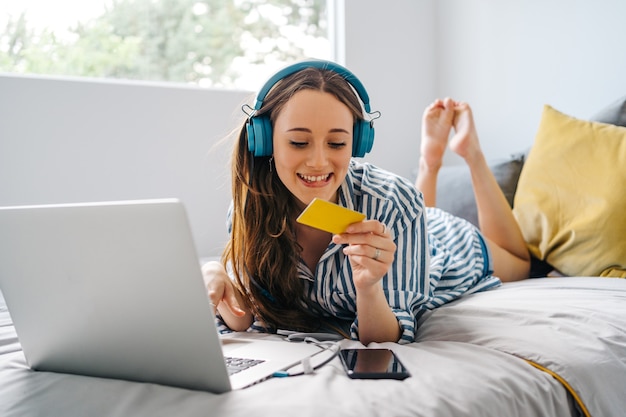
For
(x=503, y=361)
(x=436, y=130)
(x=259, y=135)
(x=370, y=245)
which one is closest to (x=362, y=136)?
(x=259, y=135)

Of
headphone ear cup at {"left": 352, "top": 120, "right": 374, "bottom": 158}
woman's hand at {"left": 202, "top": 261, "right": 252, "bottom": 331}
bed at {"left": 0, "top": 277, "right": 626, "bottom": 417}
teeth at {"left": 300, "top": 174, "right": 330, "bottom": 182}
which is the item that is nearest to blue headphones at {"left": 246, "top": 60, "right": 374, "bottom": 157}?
headphone ear cup at {"left": 352, "top": 120, "right": 374, "bottom": 158}

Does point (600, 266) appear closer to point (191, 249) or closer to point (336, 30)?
point (191, 249)

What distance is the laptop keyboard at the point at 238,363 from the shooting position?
0.95 meters

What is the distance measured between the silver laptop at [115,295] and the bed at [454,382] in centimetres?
3

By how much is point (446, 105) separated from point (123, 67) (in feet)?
4.17

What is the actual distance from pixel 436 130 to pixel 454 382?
148 cm

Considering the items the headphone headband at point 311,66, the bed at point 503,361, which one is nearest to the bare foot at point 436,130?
the bed at point 503,361

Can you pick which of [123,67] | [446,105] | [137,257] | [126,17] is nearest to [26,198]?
[123,67]

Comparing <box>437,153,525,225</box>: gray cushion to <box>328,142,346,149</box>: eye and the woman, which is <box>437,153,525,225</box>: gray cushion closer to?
the woman

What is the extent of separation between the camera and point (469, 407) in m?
0.85

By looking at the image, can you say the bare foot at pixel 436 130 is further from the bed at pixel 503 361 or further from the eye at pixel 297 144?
the eye at pixel 297 144

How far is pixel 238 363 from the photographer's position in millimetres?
989

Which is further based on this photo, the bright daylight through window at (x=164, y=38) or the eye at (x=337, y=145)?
the bright daylight through window at (x=164, y=38)

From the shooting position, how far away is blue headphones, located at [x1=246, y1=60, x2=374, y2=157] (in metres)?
1.25
